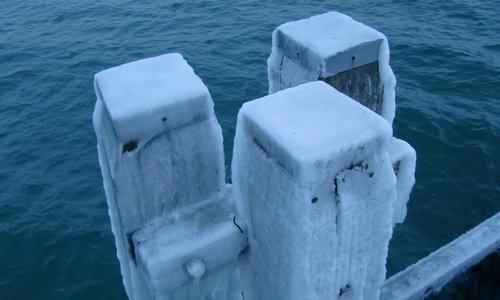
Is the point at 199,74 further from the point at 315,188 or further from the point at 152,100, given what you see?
the point at 315,188

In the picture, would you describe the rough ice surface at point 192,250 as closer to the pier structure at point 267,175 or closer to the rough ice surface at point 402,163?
the pier structure at point 267,175

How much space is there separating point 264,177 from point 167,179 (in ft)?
2.70

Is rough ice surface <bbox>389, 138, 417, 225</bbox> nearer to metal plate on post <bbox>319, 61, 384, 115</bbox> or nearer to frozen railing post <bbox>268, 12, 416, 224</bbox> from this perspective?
frozen railing post <bbox>268, 12, 416, 224</bbox>

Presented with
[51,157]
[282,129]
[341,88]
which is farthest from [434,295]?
[51,157]

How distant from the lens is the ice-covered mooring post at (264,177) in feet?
8.46

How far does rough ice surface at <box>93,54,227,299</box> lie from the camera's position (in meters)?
2.97

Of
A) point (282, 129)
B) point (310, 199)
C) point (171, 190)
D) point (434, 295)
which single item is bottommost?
point (434, 295)

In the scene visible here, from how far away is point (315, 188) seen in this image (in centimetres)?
248

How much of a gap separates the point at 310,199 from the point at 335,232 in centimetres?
37

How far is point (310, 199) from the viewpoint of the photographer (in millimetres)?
2496

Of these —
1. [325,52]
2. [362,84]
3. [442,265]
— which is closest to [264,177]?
[325,52]

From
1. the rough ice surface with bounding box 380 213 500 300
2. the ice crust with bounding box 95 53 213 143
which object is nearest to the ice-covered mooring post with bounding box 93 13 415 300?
the ice crust with bounding box 95 53 213 143

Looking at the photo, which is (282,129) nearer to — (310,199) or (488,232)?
(310,199)

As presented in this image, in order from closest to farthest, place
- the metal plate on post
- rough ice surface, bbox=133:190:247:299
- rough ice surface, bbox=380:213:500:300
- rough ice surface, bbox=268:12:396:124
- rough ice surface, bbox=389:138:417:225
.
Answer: rough ice surface, bbox=133:190:247:299
rough ice surface, bbox=268:12:396:124
the metal plate on post
rough ice surface, bbox=389:138:417:225
rough ice surface, bbox=380:213:500:300
